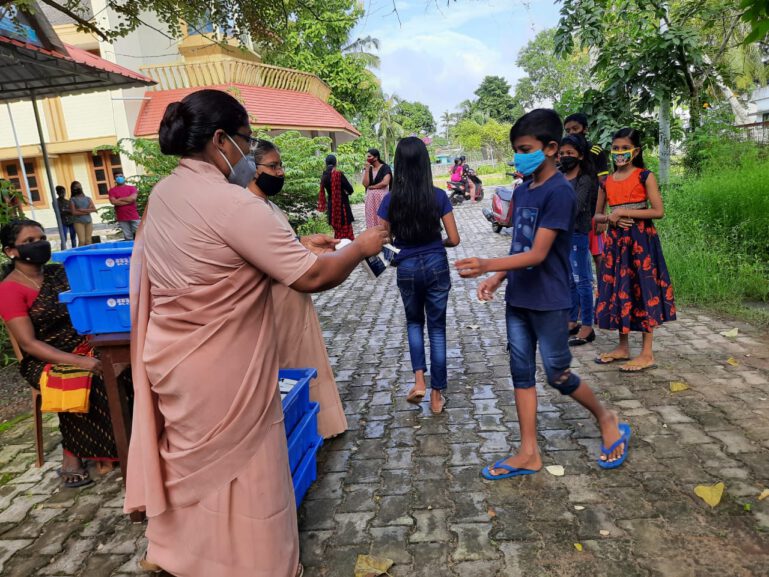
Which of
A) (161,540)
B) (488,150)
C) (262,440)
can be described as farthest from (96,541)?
(488,150)

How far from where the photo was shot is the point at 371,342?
225 inches

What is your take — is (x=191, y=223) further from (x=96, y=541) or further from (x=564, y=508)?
(x=564, y=508)

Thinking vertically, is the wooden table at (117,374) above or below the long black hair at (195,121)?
below

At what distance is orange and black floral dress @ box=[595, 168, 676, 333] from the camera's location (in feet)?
14.0

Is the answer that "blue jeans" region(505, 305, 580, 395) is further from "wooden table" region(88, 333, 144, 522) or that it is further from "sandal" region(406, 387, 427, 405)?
"wooden table" region(88, 333, 144, 522)

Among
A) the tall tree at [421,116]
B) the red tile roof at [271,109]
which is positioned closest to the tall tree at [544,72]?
the tall tree at [421,116]

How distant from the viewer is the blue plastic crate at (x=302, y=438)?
272cm

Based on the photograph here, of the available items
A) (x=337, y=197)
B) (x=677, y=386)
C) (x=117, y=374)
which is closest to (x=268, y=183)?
(x=117, y=374)

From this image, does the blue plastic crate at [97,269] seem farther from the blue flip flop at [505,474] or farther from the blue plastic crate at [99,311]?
the blue flip flop at [505,474]

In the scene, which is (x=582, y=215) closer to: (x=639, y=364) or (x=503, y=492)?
(x=639, y=364)

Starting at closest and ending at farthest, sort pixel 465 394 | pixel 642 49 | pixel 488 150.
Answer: pixel 465 394
pixel 642 49
pixel 488 150

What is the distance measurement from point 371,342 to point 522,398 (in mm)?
2805

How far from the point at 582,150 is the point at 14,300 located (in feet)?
14.5

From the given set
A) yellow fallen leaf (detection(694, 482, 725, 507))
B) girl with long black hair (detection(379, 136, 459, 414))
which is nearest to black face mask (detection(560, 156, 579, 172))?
girl with long black hair (detection(379, 136, 459, 414))
